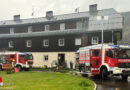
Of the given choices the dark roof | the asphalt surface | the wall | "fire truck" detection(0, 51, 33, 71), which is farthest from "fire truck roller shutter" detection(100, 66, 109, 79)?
the wall

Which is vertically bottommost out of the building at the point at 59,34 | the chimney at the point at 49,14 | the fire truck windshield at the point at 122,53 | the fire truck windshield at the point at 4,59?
the fire truck windshield at the point at 4,59

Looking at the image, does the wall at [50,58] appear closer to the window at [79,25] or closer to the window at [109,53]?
the window at [79,25]

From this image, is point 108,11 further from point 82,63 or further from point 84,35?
point 82,63

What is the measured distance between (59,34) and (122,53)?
20569 millimetres

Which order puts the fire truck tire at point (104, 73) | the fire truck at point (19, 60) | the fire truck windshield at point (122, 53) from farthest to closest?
the fire truck at point (19, 60) → the fire truck tire at point (104, 73) → the fire truck windshield at point (122, 53)

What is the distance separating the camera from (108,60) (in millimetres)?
16000

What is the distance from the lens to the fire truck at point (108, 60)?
50.2 ft

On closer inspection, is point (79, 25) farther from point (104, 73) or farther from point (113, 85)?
point (113, 85)

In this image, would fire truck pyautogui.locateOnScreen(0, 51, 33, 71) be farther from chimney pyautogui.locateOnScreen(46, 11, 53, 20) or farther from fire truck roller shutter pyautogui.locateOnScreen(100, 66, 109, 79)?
chimney pyautogui.locateOnScreen(46, 11, 53, 20)

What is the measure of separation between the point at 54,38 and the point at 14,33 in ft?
33.8

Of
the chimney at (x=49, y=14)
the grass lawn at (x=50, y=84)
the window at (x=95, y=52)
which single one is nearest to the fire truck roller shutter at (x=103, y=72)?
the window at (x=95, y=52)

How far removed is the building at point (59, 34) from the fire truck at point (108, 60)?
1318 centimetres

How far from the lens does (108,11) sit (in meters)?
35.5

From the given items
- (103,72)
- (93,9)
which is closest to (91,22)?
(93,9)
